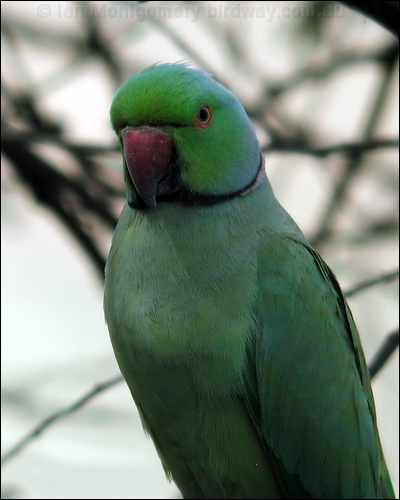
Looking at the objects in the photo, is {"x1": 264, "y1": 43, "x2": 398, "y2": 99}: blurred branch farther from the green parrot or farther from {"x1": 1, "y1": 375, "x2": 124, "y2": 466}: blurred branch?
{"x1": 1, "y1": 375, "x2": 124, "y2": 466}: blurred branch

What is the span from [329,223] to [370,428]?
1932 millimetres

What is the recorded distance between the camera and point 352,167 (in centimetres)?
458

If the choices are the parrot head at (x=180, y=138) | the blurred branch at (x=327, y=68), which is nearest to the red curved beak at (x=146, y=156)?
the parrot head at (x=180, y=138)

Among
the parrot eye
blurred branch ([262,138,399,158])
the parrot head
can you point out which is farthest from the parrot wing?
blurred branch ([262,138,399,158])

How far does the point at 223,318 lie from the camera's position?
2713mm

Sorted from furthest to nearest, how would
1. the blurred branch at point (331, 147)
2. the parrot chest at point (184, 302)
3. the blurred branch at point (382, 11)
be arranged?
the blurred branch at point (331, 147) → the parrot chest at point (184, 302) → the blurred branch at point (382, 11)

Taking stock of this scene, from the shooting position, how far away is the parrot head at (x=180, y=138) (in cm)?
264

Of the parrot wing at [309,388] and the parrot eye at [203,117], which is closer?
the parrot eye at [203,117]

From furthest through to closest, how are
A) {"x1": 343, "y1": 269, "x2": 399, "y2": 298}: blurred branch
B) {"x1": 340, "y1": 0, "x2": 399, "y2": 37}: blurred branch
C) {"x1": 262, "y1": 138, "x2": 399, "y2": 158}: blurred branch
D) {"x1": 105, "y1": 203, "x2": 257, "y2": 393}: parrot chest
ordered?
1. {"x1": 262, "y1": 138, "x2": 399, "y2": 158}: blurred branch
2. {"x1": 343, "y1": 269, "x2": 399, "y2": 298}: blurred branch
3. {"x1": 105, "y1": 203, "x2": 257, "y2": 393}: parrot chest
4. {"x1": 340, "y1": 0, "x2": 399, "y2": 37}: blurred branch

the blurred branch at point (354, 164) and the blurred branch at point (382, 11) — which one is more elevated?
the blurred branch at point (354, 164)

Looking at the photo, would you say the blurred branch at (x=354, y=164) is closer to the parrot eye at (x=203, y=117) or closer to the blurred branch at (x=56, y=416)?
the parrot eye at (x=203, y=117)

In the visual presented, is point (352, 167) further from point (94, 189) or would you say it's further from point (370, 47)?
point (94, 189)

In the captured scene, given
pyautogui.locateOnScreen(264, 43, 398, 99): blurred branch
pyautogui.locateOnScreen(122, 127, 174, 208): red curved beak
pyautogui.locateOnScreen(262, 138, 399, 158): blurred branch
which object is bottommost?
pyautogui.locateOnScreen(122, 127, 174, 208): red curved beak

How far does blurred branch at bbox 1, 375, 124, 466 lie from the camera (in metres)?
2.79
